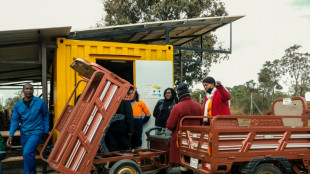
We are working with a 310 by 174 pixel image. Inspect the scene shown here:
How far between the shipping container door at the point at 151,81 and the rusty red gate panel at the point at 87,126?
2.85m

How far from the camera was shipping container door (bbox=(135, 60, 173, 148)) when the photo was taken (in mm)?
8117

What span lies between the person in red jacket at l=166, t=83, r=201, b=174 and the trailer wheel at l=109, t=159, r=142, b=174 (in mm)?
636

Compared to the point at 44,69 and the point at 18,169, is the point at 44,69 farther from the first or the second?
the point at 18,169

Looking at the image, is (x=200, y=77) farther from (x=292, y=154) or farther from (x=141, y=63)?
(x=292, y=154)

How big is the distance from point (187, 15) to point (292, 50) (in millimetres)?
12062

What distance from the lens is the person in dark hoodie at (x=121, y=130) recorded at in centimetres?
624

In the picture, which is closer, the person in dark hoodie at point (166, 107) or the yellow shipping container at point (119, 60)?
the person in dark hoodie at point (166, 107)

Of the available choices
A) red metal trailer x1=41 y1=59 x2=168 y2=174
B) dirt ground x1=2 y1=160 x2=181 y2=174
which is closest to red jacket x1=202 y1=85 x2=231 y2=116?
red metal trailer x1=41 y1=59 x2=168 y2=174

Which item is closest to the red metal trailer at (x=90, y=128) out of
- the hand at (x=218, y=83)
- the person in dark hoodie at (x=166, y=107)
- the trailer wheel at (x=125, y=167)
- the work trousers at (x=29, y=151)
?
the trailer wheel at (x=125, y=167)

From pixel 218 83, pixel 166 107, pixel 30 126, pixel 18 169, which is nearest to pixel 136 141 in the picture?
pixel 166 107

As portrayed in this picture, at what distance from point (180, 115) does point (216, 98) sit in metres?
0.68

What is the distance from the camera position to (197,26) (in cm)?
974

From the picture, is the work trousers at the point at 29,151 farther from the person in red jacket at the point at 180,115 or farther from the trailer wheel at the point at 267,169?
the trailer wheel at the point at 267,169

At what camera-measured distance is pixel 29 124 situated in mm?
5992
